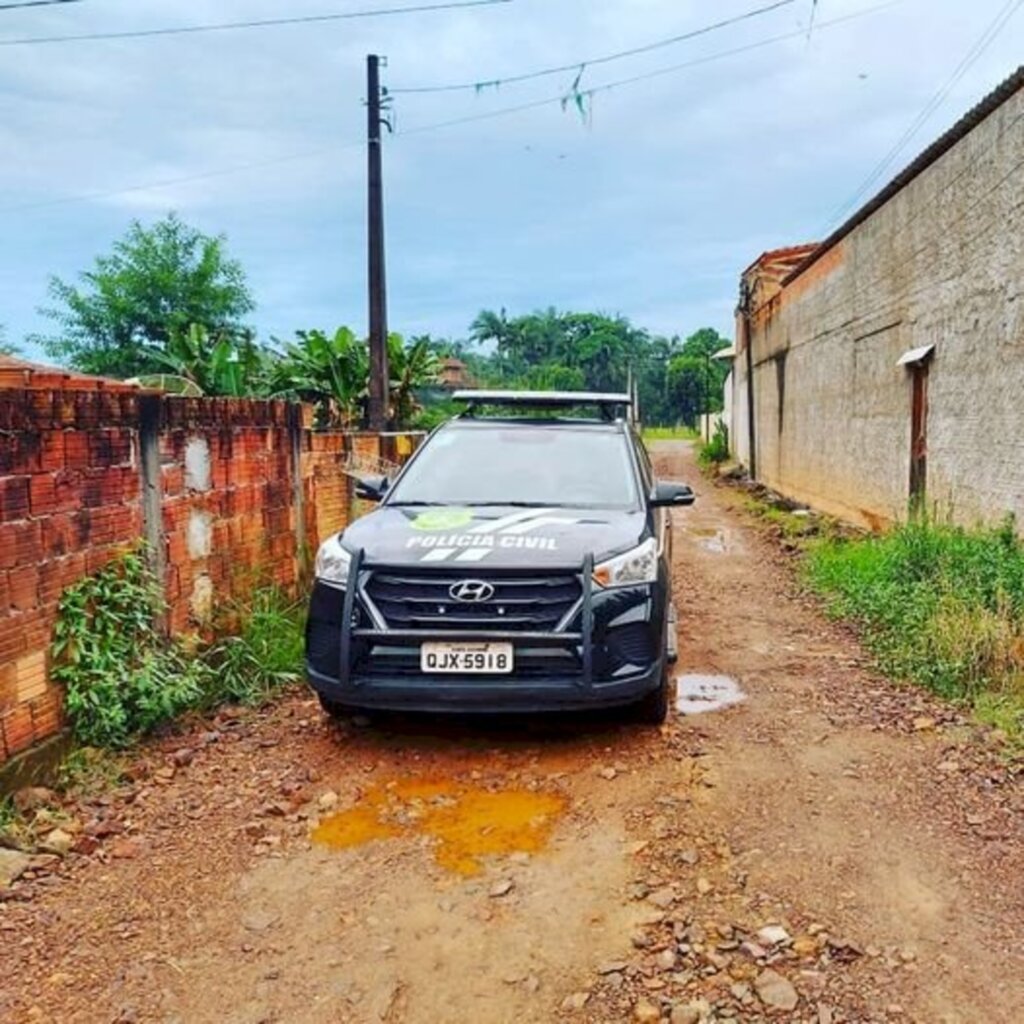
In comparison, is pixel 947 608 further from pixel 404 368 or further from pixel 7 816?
pixel 404 368

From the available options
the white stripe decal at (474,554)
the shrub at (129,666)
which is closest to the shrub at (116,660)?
the shrub at (129,666)

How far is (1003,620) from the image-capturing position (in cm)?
533

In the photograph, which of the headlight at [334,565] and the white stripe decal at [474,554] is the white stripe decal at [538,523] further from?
the headlight at [334,565]

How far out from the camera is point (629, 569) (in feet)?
14.0

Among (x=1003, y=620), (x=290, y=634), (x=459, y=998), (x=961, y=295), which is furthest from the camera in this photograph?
(x=961, y=295)

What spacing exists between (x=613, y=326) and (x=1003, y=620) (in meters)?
70.9

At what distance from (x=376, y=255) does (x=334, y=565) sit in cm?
982

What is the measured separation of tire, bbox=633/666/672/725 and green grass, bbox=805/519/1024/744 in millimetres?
1630

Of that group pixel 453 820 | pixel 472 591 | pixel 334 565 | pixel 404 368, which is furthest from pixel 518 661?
pixel 404 368

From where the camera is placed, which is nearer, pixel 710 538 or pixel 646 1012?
pixel 646 1012

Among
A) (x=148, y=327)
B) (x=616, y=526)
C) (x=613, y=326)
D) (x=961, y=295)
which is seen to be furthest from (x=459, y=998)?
(x=613, y=326)

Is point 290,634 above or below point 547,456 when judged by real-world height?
below

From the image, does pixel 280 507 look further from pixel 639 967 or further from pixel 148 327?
pixel 148 327

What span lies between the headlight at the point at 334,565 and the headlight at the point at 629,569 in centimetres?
120
